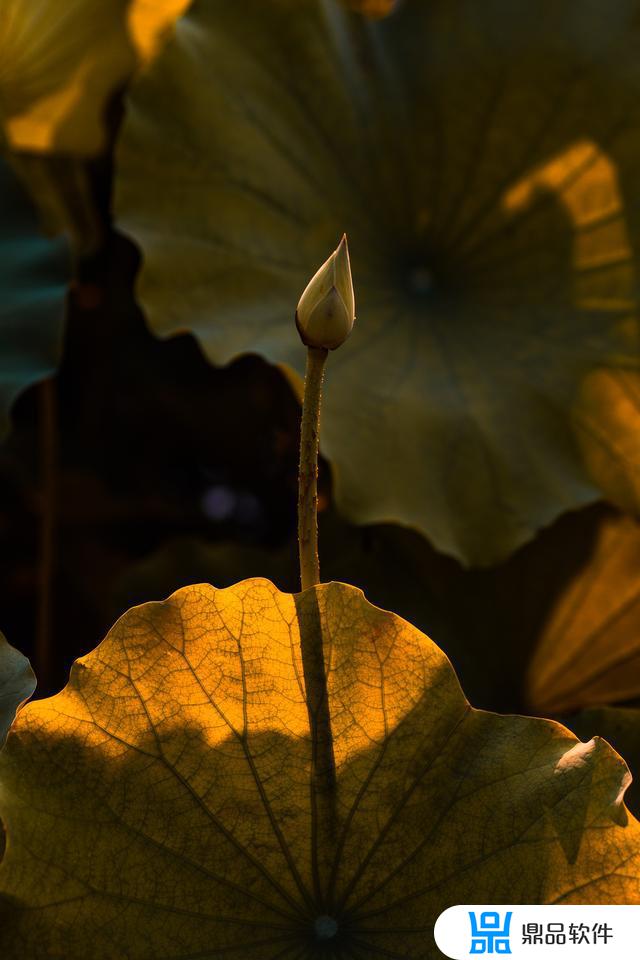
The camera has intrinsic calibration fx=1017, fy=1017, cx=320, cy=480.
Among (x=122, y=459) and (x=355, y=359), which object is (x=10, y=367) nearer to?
(x=355, y=359)

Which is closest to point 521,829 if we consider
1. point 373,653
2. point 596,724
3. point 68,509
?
point 373,653

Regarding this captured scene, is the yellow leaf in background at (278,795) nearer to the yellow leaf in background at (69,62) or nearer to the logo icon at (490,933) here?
the logo icon at (490,933)

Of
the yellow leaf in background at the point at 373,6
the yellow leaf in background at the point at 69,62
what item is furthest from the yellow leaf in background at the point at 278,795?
the yellow leaf in background at the point at 373,6

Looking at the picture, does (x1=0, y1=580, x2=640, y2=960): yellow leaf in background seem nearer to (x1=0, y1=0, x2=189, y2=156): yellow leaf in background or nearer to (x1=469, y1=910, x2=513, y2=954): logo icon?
(x1=469, y1=910, x2=513, y2=954): logo icon

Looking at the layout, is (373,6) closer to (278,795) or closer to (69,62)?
(69,62)

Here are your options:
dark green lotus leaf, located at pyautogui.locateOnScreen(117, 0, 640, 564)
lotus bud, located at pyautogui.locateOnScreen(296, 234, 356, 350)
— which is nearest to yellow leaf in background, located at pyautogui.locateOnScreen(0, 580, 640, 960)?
lotus bud, located at pyautogui.locateOnScreen(296, 234, 356, 350)

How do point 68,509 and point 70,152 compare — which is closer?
point 70,152
